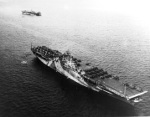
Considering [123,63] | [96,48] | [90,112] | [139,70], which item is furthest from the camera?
[96,48]

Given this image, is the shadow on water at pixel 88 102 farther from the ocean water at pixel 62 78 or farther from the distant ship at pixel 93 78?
the distant ship at pixel 93 78

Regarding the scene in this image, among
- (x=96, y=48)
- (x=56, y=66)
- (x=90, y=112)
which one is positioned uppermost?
(x=96, y=48)

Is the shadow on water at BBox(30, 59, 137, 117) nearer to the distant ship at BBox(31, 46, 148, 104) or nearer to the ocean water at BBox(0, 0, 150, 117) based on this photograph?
the ocean water at BBox(0, 0, 150, 117)

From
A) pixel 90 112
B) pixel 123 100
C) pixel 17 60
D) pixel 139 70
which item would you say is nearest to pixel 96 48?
pixel 139 70

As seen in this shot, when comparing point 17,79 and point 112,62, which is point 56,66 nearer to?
point 17,79

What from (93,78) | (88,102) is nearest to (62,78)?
(93,78)

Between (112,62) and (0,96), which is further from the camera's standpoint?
(112,62)

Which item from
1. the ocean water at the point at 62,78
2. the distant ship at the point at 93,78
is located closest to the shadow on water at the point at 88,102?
the ocean water at the point at 62,78
